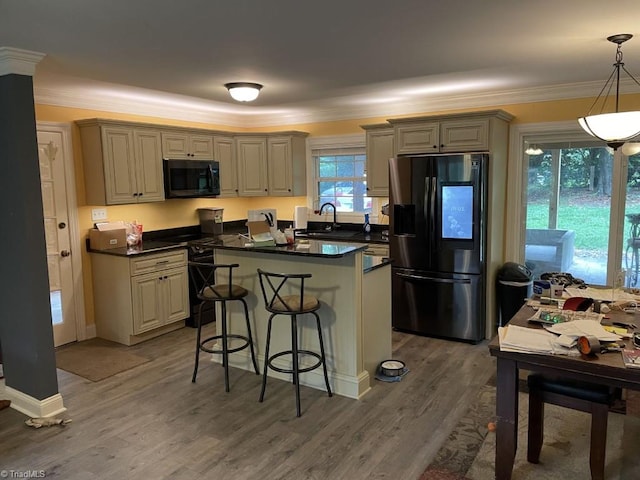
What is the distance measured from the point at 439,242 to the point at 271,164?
260 centimetres

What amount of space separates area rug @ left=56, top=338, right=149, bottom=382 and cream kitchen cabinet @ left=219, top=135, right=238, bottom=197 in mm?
2234

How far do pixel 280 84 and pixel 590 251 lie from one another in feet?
11.0

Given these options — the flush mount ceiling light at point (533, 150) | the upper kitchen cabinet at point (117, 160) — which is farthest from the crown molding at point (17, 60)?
the flush mount ceiling light at point (533, 150)

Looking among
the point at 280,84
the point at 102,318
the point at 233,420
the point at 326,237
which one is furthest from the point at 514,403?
the point at 102,318

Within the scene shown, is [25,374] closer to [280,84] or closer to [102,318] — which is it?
[102,318]

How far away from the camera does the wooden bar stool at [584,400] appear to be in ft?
7.63

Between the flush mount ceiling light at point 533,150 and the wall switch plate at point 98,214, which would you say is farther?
the wall switch plate at point 98,214

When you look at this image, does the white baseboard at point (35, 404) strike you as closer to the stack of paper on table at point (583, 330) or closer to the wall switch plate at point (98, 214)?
the wall switch plate at point (98, 214)

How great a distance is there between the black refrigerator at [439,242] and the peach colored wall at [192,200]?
91 centimetres

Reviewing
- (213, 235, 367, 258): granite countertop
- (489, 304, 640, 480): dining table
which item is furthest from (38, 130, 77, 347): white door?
(489, 304, 640, 480): dining table

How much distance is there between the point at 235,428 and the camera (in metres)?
3.13

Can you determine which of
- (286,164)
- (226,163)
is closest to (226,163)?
(226,163)

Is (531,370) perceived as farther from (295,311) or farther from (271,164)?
(271,164)

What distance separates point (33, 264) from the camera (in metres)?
3.17
